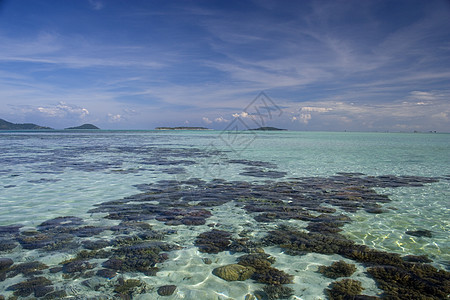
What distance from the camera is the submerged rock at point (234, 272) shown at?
5875mm

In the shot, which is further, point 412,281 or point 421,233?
point 421,233

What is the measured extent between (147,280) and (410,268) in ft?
19.2

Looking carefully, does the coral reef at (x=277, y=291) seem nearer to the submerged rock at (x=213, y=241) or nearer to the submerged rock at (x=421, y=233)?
the submerged rock at (x=213, y=241)

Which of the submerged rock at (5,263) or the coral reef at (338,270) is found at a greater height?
the submerged rock at (5,263)

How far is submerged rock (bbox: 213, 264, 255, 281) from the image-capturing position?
588cm

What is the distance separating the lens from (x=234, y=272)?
6.05m

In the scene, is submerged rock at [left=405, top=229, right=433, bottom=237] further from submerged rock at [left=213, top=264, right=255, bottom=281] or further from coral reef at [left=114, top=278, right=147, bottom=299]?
coral reef at [left=114, top=278, right=147, bottom=299]

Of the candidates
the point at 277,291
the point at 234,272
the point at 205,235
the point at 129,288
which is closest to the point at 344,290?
the point at 277,291

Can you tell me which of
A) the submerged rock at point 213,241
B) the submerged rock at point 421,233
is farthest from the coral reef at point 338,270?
the submerged rock at point 421,233

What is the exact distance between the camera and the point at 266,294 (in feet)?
17.3

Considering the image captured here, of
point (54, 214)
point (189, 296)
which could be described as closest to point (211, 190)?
point (54, 214)

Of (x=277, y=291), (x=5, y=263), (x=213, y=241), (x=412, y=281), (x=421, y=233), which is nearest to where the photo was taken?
(x=277, y=291)

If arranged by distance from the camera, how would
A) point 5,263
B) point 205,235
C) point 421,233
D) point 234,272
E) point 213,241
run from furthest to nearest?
1. point 421,233
2. point 205,235
3. point 213,241
4. point 5,263
5. point 234,272

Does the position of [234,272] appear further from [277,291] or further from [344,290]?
[344,290]
